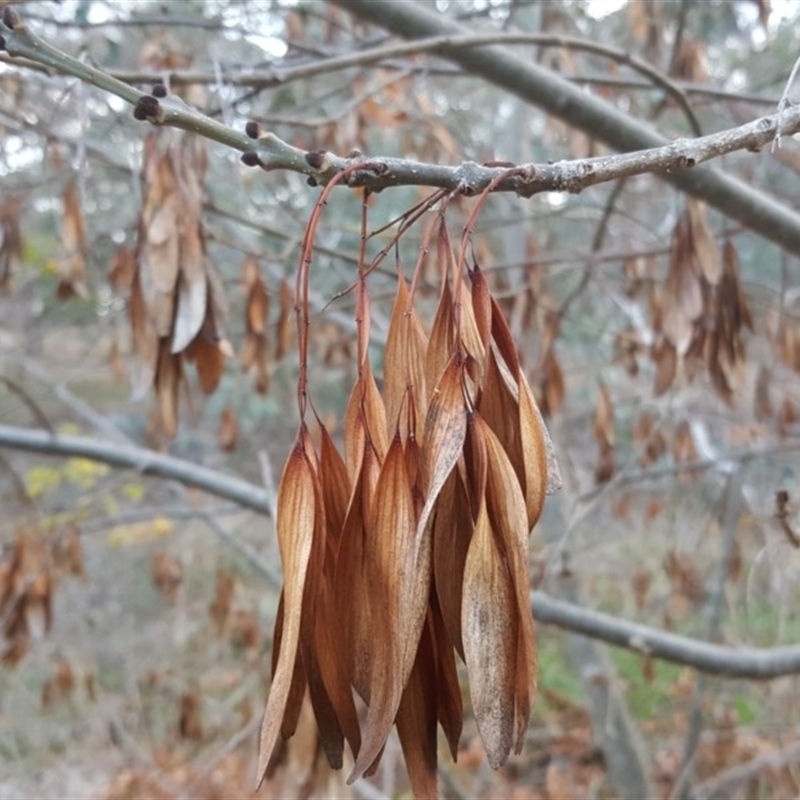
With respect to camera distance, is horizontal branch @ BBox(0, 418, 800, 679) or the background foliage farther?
the background foliage

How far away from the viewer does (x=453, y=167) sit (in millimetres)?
592

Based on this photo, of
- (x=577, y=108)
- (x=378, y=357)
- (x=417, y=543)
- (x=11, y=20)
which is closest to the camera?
(x=417, y=543)

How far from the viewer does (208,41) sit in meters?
3.12

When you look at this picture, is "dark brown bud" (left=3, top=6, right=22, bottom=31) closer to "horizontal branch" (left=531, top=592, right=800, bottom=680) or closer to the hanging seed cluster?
the hanging seed cluster

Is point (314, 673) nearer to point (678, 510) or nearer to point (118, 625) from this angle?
point (678, 510)

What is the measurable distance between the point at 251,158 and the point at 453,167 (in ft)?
0.43

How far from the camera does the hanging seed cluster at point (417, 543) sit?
520mm

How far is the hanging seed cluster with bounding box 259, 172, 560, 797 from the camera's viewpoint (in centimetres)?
52

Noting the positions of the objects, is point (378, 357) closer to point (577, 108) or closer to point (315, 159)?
point (577, 108)

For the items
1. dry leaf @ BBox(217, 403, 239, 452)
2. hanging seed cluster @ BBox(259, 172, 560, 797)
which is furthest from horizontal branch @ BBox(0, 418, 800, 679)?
hanging seed cluster @ BBox(259, 172, 560, 797)

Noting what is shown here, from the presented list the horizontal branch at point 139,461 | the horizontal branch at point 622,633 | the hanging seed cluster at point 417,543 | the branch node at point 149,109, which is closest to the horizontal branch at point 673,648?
the horizontal branch at point 622,633

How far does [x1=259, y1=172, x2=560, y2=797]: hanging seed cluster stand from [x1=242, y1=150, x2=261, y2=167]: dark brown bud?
50 millimetres

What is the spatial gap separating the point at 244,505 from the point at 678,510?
219 cm

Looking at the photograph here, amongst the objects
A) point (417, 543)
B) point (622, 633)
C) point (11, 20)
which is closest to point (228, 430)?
point (622, 633)
